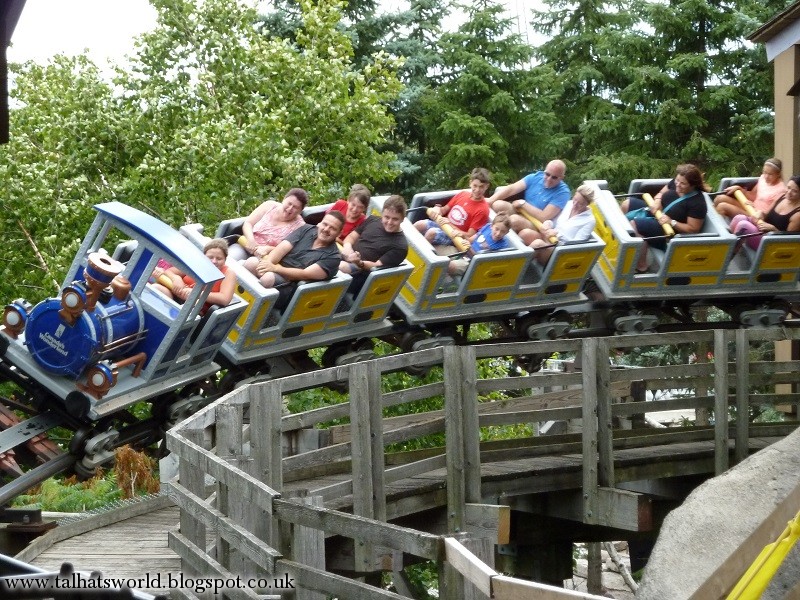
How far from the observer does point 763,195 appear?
11508mm

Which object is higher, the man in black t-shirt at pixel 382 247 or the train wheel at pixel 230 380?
the man in black t-shirt at pixel 382 247

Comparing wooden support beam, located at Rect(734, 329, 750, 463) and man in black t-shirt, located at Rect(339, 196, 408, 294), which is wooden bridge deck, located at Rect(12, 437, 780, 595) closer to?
wooden support beam, located at Rect(734, 329, 750, 463)

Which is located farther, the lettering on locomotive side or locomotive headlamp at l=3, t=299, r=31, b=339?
locomotive headlamp at l=3, t=299, r=31, b=339

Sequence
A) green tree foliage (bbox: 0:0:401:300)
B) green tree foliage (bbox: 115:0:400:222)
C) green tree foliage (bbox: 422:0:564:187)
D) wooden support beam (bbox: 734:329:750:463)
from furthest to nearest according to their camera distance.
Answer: green tree foliage (bbox: 422:0:564:187)
green tree foliage (bbox: 115:0:400:222)
green tree foliage (bbox: 0:0:401:300)
wooden support beam (bbox: 734:329:750:463)

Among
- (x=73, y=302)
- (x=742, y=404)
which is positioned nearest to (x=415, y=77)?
(x=742, y=404)

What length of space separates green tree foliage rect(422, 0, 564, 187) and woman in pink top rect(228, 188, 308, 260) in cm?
1305

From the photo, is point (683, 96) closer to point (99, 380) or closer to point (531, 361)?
point (531, 361)

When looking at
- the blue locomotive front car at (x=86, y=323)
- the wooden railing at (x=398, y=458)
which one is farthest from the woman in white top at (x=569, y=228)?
the blue locomotive front car at (x=86, y=323)

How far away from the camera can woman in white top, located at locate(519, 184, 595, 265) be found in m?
10.7

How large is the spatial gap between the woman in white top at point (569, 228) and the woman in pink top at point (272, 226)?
2.08 meters

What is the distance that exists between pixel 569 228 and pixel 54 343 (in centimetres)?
468

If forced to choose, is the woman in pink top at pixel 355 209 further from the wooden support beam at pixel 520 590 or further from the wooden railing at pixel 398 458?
the wooden support beam at pixel 520 590

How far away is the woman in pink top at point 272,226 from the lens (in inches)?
382

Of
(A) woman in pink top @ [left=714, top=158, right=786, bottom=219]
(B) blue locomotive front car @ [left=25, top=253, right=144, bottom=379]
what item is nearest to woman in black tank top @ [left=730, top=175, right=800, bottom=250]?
(A) woman in pink top @ [left=714, top=158, right=786, bottom=219]
